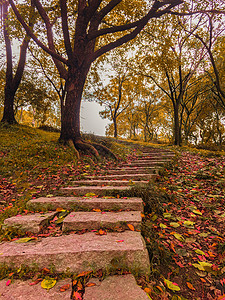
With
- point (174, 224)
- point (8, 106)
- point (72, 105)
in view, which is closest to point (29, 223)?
point (174, 224)

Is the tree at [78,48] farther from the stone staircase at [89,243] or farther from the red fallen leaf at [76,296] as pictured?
the red fallen leaf at [76,296]

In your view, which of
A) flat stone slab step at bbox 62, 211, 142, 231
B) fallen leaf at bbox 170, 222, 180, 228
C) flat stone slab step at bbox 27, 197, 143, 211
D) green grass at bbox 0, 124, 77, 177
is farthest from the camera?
green grass at bbox 0, 124, 77, 177

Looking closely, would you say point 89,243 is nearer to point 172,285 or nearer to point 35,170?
point 172,285

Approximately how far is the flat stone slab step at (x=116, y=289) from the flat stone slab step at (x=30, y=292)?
227mm

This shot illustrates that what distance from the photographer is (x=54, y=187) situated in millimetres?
4277

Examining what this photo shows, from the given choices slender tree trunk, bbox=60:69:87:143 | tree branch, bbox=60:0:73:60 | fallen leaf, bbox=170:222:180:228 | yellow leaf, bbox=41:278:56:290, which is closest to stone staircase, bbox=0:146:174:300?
yellow leaf, bbox=41:278:56:290

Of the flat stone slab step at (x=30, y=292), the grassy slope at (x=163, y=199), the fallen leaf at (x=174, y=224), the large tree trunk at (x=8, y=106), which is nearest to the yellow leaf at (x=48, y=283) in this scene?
the flat stone slab step at (x=30, y=292)

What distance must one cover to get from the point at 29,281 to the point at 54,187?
8.94 ft

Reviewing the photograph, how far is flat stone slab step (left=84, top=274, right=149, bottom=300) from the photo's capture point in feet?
4.77

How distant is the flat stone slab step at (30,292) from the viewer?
4.78 ft

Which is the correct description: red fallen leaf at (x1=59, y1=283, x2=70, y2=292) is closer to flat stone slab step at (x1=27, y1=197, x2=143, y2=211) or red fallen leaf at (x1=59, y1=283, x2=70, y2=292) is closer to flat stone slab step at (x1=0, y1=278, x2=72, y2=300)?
flat stone slab step at (x1=0, y1=278, x2=72, y2=300)

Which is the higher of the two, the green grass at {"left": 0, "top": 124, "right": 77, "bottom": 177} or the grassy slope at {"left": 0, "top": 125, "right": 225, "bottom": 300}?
the green grass at {"left": 0, "top": 124, "right": 77, "bottom": 177}

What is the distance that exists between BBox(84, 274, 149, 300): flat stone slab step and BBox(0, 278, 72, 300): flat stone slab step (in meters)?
0.23

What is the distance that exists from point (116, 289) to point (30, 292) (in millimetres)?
804
